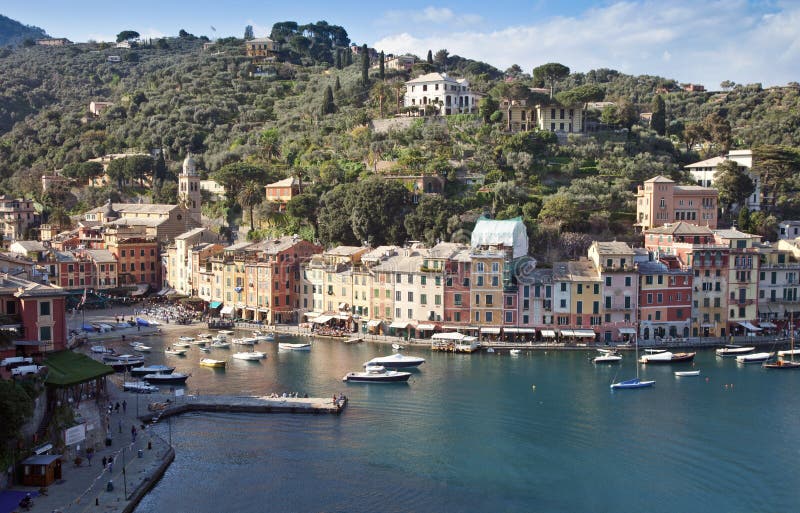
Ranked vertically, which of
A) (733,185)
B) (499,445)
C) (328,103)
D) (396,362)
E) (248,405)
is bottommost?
(499,445)

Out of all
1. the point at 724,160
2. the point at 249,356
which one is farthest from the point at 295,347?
the point at 724,160

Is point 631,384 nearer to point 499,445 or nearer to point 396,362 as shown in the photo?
point 499,445

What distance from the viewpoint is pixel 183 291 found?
7462cm

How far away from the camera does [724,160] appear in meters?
75.0

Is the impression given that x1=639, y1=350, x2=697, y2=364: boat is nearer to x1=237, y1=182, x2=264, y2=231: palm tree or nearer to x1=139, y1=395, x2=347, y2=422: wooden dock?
x1=139, y1=395, x2=347, y2=422: wooden dock

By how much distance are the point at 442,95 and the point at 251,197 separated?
85.1ft

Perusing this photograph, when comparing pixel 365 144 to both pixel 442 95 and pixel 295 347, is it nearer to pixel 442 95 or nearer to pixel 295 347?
pixel 442 95

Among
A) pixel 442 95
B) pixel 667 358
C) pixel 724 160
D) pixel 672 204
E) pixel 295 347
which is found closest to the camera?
pixel 667 358

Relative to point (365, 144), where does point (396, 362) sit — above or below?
below

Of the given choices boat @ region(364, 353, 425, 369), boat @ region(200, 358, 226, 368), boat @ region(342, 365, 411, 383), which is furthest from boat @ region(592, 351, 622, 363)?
boat @ region(200, 358, 226, 368)

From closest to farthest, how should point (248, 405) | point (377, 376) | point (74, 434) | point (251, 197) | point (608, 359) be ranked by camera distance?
point (74, 434), point (248, 405), point (377, 376), point (608, 359), point (251, 197)

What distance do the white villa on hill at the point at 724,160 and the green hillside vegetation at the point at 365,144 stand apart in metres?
1.82

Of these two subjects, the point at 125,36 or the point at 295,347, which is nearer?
the point at 295,347

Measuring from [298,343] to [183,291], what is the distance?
74.1ft
